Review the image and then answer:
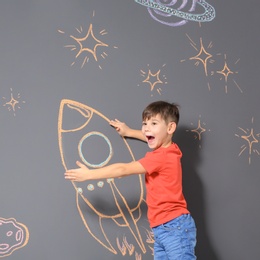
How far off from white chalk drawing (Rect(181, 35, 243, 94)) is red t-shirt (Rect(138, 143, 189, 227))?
38 cm

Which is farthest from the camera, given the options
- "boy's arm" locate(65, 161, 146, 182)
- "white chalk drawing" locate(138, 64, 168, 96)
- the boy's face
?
"white chalk drawing" locate(138, 64, 168, 96)

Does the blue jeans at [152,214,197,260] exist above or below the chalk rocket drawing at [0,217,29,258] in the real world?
below

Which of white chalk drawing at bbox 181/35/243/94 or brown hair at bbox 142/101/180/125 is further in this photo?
white chalk drawing at bbox 181/35/243/94

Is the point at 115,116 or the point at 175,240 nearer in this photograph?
the point at 175,240

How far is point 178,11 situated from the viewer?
63.6 inches

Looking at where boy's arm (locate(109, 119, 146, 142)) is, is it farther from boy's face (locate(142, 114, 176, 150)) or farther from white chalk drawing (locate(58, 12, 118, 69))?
white chalk drawing (locate(58, 12, 118, 69))

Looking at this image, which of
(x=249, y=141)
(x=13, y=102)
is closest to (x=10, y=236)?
(x=13, y=102)

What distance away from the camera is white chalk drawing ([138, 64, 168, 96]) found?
5.15ft

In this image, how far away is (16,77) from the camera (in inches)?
57.0

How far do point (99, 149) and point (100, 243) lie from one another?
0.33m

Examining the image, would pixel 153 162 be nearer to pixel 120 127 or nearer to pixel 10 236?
pixel 120 127

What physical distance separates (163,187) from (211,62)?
1.79 ft

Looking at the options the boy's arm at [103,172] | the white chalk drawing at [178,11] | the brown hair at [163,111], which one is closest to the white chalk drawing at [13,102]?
the boy's arm at [103,172]

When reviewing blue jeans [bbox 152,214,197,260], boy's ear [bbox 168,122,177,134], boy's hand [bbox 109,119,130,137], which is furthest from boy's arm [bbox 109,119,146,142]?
blue jeans [bbox 152,214,197,260]
